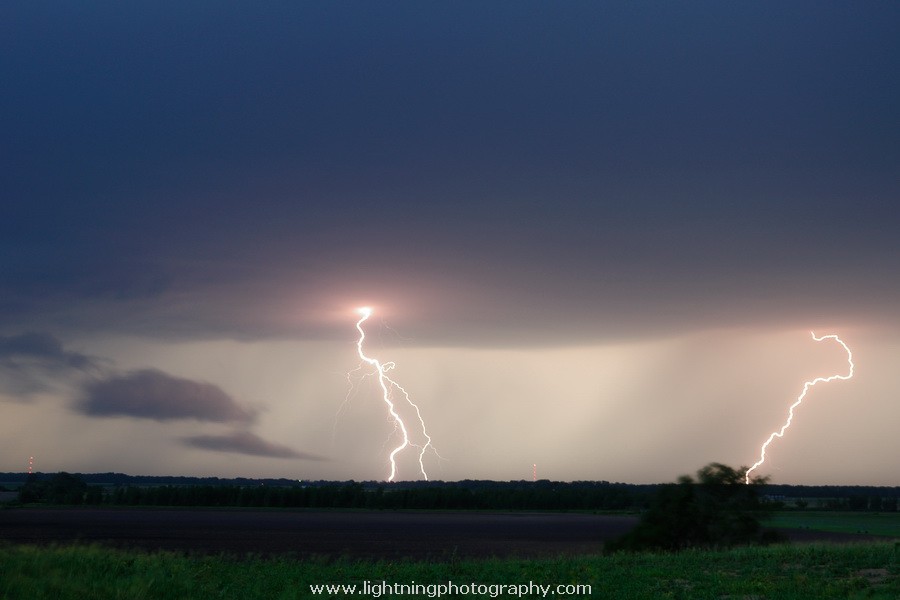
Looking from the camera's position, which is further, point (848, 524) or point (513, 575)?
point (848, 524)

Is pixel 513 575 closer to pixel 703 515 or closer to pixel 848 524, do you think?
pixel 703 515

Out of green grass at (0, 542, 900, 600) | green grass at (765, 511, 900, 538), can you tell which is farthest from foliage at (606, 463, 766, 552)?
green grass at (765, 511, 900, 538)

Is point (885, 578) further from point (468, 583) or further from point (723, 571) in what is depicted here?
point (468, 583)

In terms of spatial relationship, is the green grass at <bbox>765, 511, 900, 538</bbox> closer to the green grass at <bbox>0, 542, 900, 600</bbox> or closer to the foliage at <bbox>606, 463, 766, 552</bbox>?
the foliage at <bbox>606, 463, 766, 552</bbox>

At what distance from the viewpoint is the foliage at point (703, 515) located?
2078 inches

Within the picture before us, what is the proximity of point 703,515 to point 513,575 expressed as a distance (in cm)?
3036

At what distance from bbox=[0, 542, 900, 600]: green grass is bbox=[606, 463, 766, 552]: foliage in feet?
68.8

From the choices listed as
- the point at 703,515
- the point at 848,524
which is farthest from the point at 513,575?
the point at 848,524

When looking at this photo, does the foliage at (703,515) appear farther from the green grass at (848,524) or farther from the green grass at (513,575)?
the green grass at (848,524)

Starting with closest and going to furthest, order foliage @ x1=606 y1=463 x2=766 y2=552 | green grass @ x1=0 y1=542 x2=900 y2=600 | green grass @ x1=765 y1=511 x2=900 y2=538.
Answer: green grass @ x1=0 y1=542 x2=900 y2=600 → foliage @ x1=606 y1=463 x2=766 y2=552 → green grass @ x1=765 y1=511 x2=900 y2=538

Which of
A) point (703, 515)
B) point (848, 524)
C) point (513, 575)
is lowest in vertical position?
point (848, 524)

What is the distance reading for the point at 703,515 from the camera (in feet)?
177

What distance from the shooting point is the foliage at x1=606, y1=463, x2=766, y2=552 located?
52.8 m

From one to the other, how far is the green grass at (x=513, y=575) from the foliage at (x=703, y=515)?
2096 centimetres
